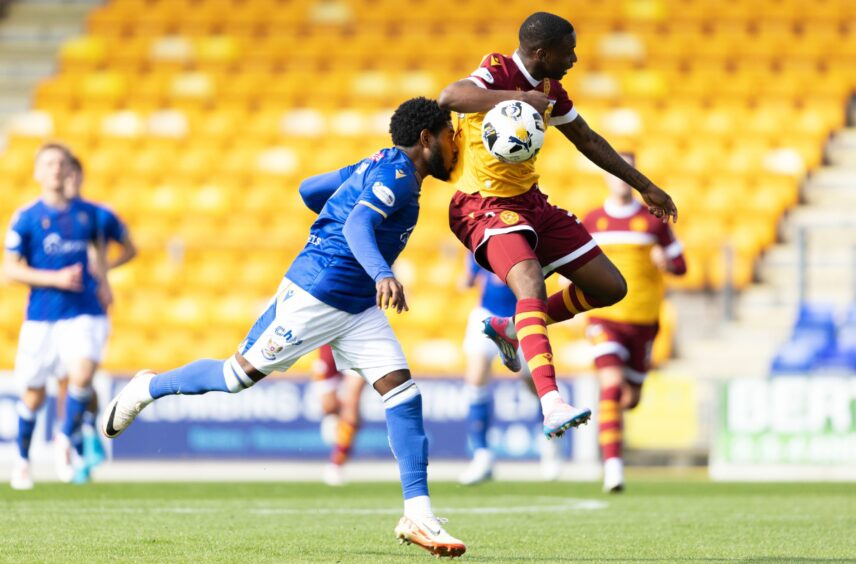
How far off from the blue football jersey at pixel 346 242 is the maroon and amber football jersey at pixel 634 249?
4245mm

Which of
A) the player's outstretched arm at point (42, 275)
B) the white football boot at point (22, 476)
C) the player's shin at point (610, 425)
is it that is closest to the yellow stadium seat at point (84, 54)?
the player's outstretched arm at point (42, 275)

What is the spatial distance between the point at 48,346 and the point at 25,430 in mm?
584

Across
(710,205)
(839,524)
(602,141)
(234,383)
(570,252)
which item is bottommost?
(839,524)

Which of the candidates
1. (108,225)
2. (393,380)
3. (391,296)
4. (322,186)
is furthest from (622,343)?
(391,296)

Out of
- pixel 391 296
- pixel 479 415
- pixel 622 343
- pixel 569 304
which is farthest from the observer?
pixel 479 415

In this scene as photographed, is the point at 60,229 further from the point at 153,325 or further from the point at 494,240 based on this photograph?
the point at 153,325

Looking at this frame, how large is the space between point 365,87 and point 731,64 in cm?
476

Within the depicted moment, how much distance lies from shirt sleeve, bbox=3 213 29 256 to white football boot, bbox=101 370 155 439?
382 centimetres

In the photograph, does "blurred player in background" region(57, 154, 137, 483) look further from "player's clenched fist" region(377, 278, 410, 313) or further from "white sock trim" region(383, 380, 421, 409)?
"player's clenched fist" region(377, 278, 410, 313)

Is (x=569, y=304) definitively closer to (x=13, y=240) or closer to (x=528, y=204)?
(x=528, y=204)

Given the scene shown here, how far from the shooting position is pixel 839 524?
7.04m

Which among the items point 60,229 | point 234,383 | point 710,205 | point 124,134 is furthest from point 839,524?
point 124,134

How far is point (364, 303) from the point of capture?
567 cm

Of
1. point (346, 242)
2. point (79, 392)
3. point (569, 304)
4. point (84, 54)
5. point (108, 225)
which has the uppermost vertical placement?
point (84, 54)
